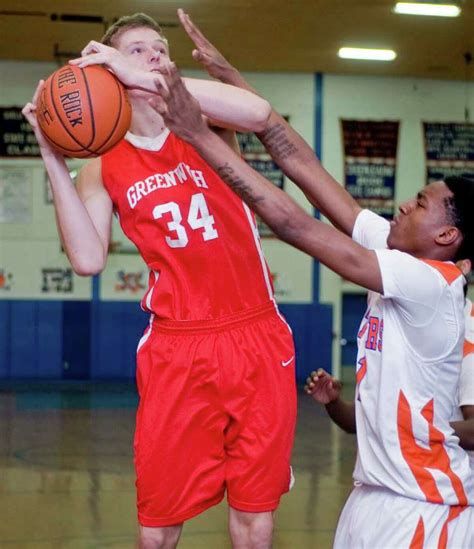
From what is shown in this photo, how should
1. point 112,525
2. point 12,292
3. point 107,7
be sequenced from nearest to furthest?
point 112,525, point 107,7, point 12,292

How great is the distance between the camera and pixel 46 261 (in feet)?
36.1

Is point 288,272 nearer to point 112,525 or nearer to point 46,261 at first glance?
point 46,261

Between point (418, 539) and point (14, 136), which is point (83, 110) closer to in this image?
point (418, 539)

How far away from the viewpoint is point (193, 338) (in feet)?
9.55

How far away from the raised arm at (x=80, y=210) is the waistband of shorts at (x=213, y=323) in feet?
0.94

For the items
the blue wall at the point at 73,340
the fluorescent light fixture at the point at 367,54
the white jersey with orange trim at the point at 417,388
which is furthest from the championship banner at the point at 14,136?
the white jersey with orange trim at the point at 417,388

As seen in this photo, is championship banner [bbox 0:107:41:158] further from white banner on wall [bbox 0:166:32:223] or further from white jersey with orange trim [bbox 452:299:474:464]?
white jersey with orange trim [bbox 452:299:474:464]

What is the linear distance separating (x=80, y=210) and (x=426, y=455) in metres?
1.28

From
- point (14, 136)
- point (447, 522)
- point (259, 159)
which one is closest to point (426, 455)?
point (447, 522)

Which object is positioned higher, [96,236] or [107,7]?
[107,7]

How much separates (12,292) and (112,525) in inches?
263

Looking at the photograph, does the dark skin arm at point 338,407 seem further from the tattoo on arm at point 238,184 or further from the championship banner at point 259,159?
the championship banner at point 259,159

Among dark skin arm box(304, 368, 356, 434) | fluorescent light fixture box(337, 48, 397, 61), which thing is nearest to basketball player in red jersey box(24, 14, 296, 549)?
dark skin arm box(304, 368, 356, 434)

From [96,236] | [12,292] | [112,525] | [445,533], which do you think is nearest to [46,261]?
[12,292]
